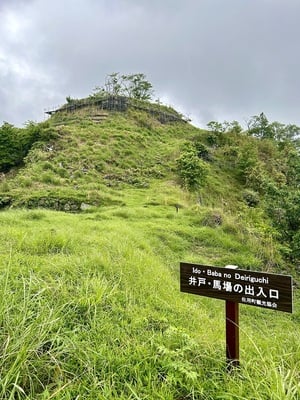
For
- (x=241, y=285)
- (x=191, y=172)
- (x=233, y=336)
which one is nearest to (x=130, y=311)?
(x=233, y=336)

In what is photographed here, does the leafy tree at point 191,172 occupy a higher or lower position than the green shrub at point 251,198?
higher

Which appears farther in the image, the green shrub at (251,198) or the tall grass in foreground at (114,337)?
the green shrub at (251,198)

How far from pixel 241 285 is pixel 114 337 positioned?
1122 mm

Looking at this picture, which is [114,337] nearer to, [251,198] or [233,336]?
[233,336]

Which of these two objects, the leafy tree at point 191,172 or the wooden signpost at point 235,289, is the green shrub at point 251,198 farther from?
A: the wooden signpost at point 235,289

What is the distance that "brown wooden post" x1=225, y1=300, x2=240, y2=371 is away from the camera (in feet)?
8.29

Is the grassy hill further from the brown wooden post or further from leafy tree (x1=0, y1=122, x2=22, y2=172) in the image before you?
leafy tree (x1=0, y1=122, x2=22, y2=172)

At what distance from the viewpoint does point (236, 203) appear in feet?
55.9

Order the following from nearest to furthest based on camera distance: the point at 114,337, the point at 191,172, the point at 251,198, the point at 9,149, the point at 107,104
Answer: the point at 114,337 → the point at 191,172 → the point at 9,149 → the point at 251,198 → the point at 107,104

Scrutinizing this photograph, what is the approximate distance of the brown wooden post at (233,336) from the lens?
2527 mm

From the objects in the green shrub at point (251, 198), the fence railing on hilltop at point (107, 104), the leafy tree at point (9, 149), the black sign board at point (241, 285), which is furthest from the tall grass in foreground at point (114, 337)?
the fence railing on hilltop at point (107, 104)

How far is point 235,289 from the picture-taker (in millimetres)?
2533

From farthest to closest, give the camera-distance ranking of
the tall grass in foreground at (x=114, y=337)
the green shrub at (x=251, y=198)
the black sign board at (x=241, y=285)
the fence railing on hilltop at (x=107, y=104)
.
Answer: the fence railing on hilltop at (x=107, y=104)
the green shrub at (x=251, y=198)
the black sign board at (x=241, y=285)
the tall grass in foreground at (x=114, y=337)

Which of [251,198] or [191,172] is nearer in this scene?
[191,172]
